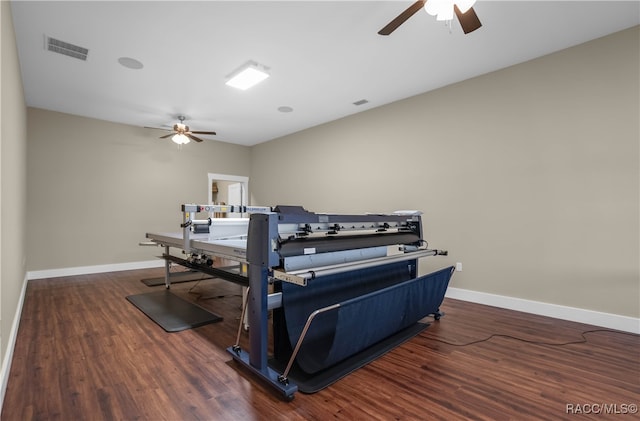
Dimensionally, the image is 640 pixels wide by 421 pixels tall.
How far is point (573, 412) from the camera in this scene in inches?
68.3

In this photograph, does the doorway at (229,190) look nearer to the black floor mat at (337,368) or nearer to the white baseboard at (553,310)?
the white baseboard at (553,310)

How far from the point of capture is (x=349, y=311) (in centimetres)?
196

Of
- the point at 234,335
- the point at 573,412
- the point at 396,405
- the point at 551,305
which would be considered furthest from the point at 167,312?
the point at 551,305

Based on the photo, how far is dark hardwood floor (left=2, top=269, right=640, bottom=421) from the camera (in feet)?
5.69

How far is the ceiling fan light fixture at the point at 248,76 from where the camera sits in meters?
3.60

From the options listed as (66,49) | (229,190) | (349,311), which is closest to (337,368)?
(349,311)

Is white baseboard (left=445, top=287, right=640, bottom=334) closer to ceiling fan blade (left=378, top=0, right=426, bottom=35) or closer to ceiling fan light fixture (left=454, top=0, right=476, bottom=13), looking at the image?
ceiling fan light fixture (left=454, top=0, right=476, bottom=13)

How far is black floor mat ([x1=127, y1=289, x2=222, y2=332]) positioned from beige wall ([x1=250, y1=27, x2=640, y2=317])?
3.15 metres

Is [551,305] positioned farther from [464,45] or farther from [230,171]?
[230,171]

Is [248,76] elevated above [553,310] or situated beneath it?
elevated above

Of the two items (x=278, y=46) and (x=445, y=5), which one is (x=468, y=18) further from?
(x=278, y=46)

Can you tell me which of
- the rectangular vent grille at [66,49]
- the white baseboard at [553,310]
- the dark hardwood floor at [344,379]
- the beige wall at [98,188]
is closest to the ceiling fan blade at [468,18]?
the dark hardwood floor at [344,379]

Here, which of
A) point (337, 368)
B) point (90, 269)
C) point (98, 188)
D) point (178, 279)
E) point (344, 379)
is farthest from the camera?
point (98, 188)

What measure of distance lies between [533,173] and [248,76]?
12.1 feet
